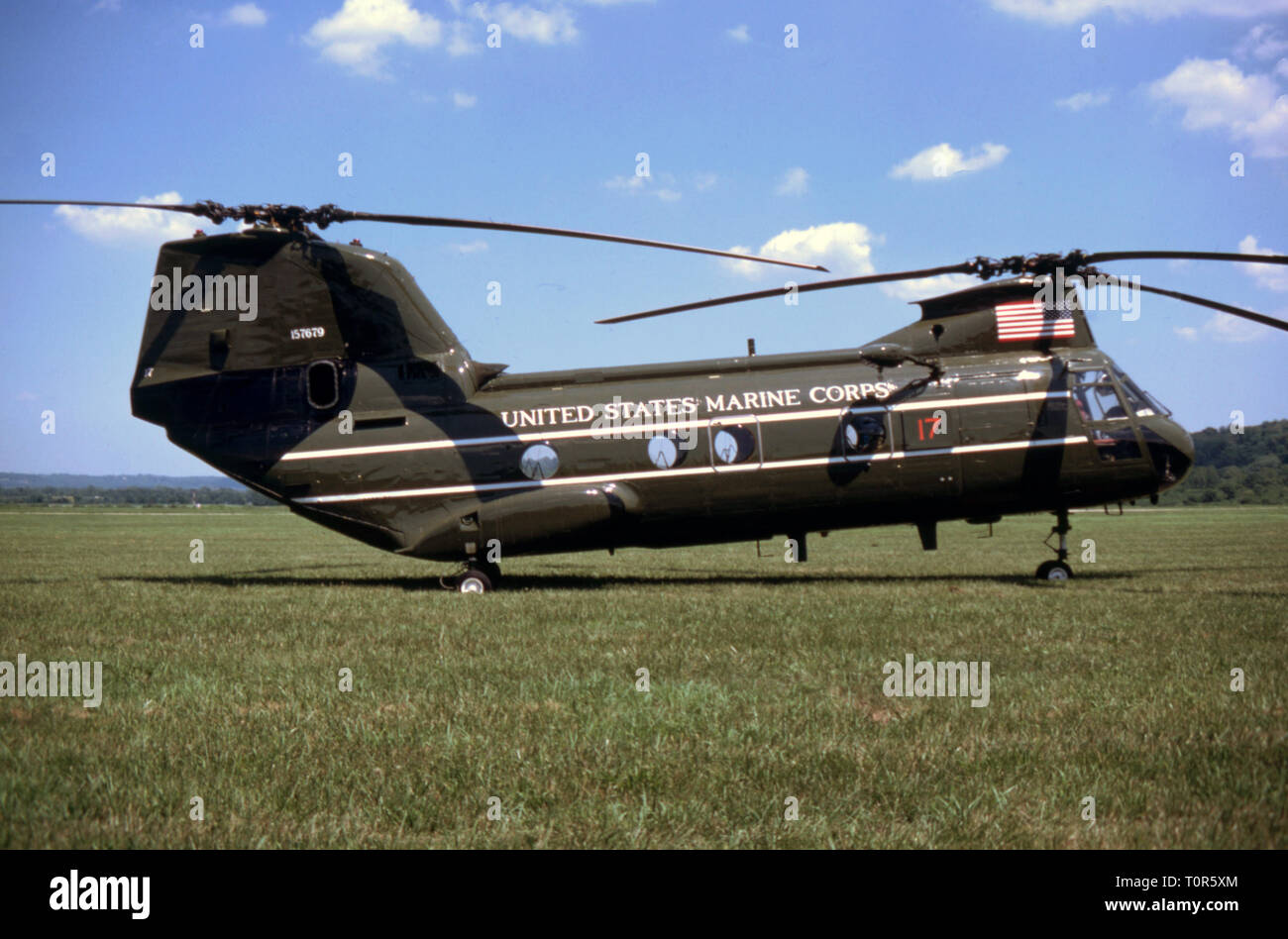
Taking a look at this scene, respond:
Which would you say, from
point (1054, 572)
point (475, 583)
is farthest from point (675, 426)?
point (1054, 572)

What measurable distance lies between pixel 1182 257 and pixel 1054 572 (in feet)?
20.7

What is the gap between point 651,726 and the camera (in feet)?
20.5

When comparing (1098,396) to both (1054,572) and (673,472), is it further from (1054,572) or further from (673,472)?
(673,472)

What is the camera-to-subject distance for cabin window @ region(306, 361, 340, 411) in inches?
644

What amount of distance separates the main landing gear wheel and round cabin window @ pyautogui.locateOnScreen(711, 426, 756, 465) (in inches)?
230

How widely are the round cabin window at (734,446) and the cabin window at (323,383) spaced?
6.88 meters

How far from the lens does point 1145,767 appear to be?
17.6ft

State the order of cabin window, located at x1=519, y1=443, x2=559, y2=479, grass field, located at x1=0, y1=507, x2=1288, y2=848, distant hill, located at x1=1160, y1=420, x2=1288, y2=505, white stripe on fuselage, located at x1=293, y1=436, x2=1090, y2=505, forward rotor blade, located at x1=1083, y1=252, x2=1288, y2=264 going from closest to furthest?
grass field, located at x1=0, y1=507, x2=1288, y2=848 → forward rotor blade, located at x1=1083, y1=252, x2=1288, y2=264 → white stripe on fuselage, located at x1=293, y1=436, x2=1090, y2=505 → cabin window, located at x1=519, y1=443, x2=559, y2=479 → distant hill, located at x1=1160, y1=420, x2=1288, y2=505

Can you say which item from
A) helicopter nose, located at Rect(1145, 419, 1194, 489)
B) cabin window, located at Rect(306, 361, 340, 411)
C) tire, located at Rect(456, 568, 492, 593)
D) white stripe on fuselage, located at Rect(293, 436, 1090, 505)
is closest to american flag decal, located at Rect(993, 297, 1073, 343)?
white stripe on fuselage, located at Rect(293, 436, 1090, 505)

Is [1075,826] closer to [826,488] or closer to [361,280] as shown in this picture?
[826,488]

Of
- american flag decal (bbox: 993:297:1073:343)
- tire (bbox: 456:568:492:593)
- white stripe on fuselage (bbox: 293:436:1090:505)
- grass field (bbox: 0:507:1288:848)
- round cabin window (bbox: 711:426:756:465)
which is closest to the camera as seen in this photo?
A: grass field (bbox: 0:507:1288:848)

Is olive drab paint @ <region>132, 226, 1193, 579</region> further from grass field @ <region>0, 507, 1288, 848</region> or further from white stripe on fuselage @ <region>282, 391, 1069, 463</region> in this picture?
grass field @ <region>0, 507, 1288, 848</region>

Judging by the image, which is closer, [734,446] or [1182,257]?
[1182,257]

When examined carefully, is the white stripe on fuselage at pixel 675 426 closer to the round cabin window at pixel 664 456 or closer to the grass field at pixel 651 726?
the round cabin window at pixel 664 456
